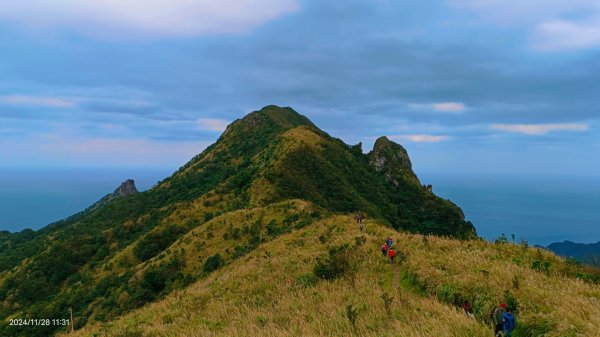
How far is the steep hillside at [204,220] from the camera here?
37344mm

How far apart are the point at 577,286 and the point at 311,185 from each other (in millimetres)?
57042

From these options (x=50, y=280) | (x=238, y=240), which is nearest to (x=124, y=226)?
(x=50, y=280)

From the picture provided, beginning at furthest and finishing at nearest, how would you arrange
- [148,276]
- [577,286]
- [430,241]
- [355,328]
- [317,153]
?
[317,153] < [148,276] < [430,241] < [577,286] < [355,328]

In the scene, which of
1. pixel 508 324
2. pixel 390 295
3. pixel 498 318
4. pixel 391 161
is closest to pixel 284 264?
pixel 390 295

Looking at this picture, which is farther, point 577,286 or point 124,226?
point 124,226

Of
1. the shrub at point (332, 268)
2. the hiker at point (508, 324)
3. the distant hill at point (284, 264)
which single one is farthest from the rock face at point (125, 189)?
the hiker at point (508, 324)

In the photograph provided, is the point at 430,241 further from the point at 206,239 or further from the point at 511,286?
the point at 206,239

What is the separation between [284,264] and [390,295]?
32.3 feet

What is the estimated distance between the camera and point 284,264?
68.6 ft

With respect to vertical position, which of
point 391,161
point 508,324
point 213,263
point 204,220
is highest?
point 391,161

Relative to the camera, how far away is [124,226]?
2667 inches

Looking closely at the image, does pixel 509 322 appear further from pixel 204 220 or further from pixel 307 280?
pixel 204 220

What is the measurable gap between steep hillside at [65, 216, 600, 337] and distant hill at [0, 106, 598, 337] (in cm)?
7

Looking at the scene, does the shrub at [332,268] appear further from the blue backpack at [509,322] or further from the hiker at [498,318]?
the blue backpack at [509,322]
